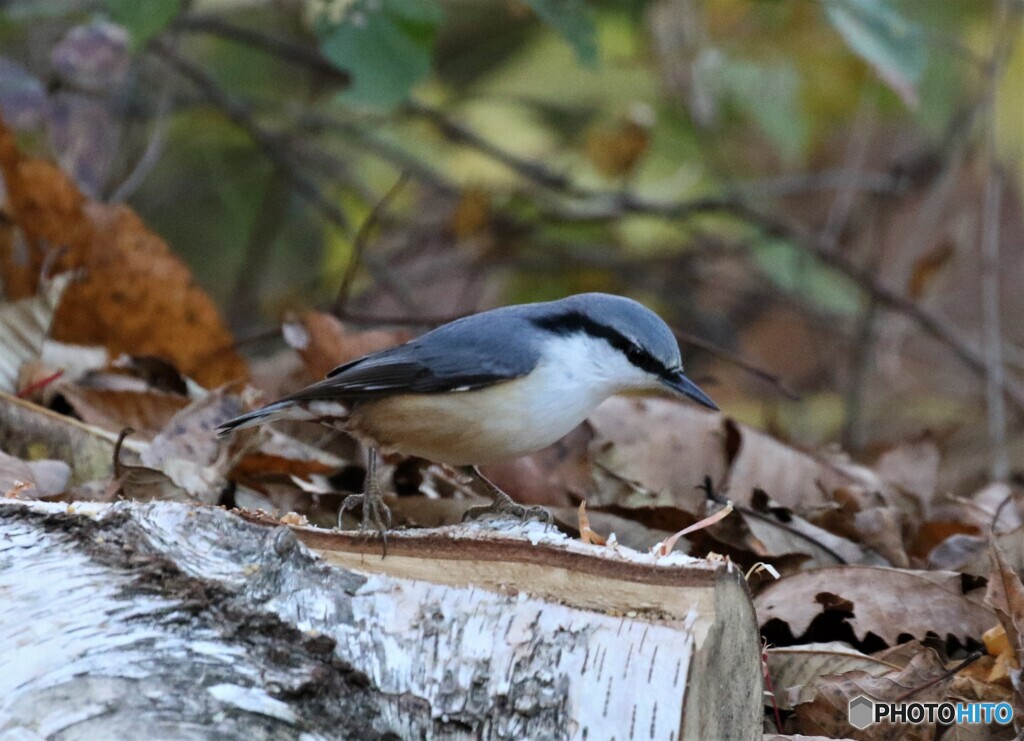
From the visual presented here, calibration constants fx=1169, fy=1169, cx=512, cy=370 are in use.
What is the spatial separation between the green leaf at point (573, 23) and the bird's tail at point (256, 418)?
6.11 ft

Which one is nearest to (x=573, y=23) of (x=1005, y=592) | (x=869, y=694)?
(x=1005, y=592)

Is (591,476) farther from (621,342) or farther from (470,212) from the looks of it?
(470,212)

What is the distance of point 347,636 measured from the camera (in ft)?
6.19

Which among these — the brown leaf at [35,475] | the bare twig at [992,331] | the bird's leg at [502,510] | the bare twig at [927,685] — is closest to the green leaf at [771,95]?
the bare twig at [992,331]

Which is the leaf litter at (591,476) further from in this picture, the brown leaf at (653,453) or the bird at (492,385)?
the bird at (492,385)

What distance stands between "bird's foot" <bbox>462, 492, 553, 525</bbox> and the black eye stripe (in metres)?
0.44

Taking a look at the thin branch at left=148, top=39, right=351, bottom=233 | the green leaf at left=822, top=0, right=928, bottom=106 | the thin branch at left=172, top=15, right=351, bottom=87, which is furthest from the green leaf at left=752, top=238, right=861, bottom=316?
the thin branch at left=172, top=15, right=351, bottom=87

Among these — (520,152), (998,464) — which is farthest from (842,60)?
(998,464)

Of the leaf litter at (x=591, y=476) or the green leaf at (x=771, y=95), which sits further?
the green leaf at (x=771, y=95)

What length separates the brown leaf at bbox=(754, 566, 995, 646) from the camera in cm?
252

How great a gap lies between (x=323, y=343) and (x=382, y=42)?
1079 mm

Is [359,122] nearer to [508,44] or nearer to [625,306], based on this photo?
[508,44]

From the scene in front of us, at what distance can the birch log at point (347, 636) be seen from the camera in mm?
1755

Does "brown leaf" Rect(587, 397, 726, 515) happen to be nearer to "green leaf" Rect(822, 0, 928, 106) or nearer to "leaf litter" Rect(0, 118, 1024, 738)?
"leaf litter" Rect(0, 118, 1024, 738)
